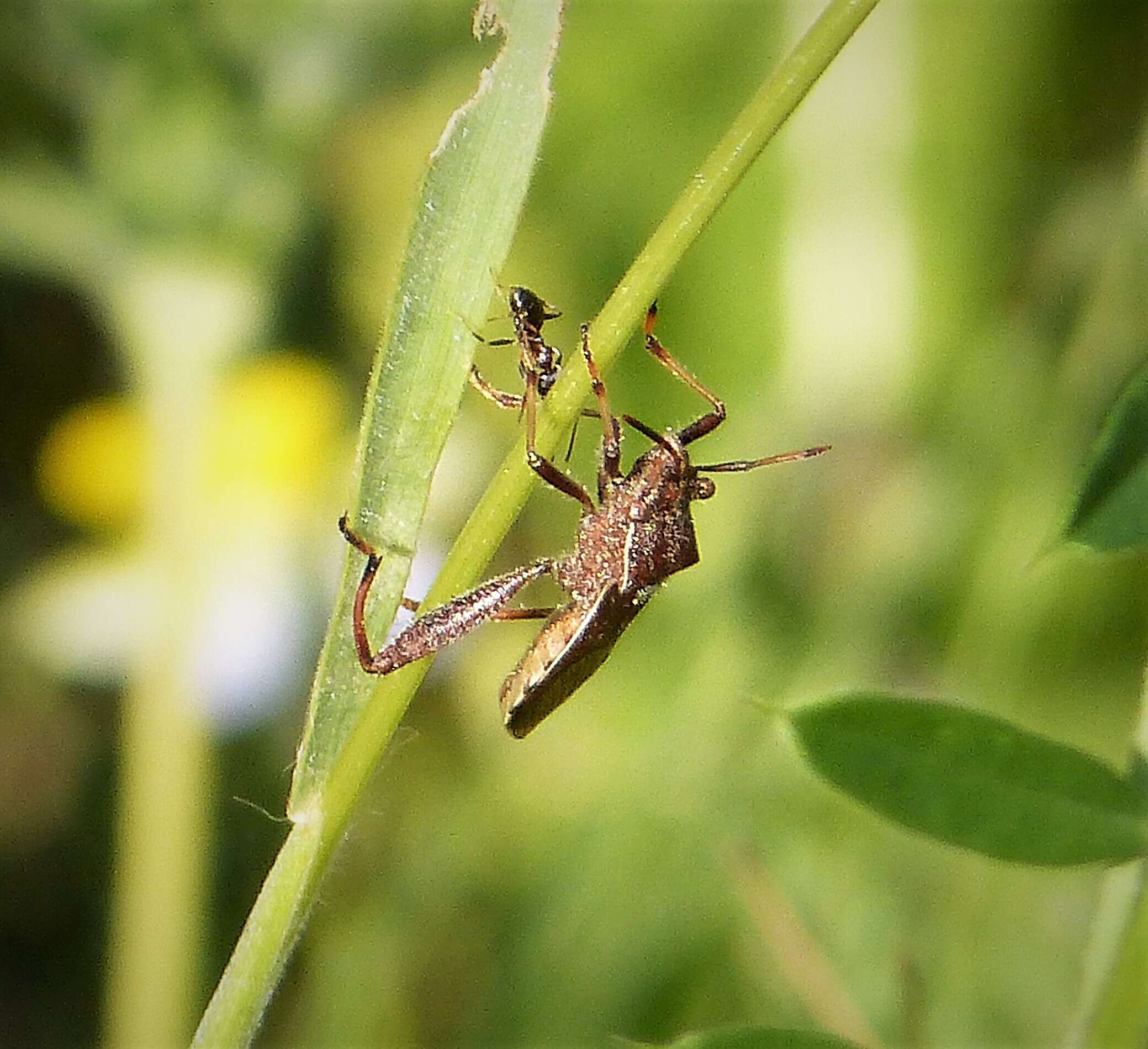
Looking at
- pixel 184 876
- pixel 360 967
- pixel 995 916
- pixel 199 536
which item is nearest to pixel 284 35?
pixel 199 536

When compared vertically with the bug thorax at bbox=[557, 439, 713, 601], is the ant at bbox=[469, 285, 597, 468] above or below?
above

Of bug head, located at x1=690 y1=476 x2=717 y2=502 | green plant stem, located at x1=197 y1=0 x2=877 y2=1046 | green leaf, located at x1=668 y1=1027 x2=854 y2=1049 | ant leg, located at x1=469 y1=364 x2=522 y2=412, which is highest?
bug head, located at x1=690 y1=476 x2=717 y2=502

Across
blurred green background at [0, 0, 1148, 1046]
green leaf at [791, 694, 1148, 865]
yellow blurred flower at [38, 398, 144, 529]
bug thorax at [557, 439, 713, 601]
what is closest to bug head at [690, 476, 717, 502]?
bug thorax at [557, 439, 713, 601]

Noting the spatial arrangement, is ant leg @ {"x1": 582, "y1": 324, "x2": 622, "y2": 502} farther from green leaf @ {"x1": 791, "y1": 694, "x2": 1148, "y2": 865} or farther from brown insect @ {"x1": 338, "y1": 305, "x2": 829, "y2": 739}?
green leaf @ {"x1": 791, "y1": 694, "x2": 1148, "y2": 865}

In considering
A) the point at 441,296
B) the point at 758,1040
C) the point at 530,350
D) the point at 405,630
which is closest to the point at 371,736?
the point at 405,630

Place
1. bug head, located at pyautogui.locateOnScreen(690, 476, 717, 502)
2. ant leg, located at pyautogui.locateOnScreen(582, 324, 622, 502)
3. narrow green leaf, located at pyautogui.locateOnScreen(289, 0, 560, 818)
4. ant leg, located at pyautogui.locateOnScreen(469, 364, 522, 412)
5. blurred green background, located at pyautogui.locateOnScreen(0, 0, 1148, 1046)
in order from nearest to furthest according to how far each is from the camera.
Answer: narrow green leaf, located at pyautogui.locateOnScreen(289, 0, 560, 818) → ant leg, located at pyautogui.locateOnScreen(469, 364, 522, 412) → ant leg, located at pyautogui.locateOnScreen(582, 324, 622, 502) → bug head, located at pyautogui.locateOnScreen(690, 476, 717, 502) → blurred green background, located at pyautogui.locateOnScreen(0, 0, 1148, 1046)

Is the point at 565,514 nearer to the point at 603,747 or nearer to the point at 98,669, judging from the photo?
the point at 603,747
